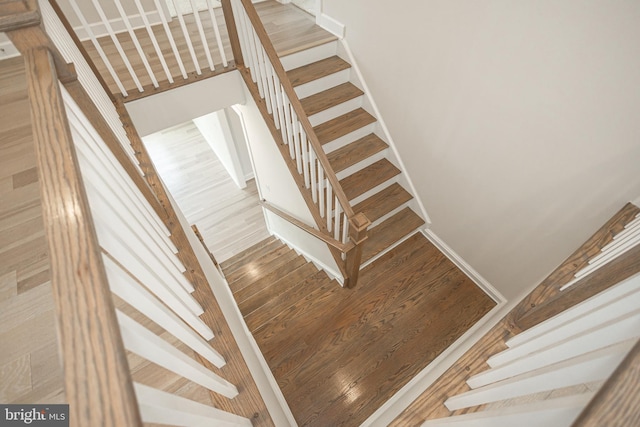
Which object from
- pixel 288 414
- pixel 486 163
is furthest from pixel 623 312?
pixel 288 414

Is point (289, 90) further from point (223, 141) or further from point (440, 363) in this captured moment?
point (223, 141)

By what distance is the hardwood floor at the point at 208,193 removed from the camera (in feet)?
16.1

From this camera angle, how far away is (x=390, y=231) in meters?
3.11

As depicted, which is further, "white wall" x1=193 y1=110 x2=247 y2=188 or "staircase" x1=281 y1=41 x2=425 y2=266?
"white wall" x1=193 y1=110 x2=247 y2=188

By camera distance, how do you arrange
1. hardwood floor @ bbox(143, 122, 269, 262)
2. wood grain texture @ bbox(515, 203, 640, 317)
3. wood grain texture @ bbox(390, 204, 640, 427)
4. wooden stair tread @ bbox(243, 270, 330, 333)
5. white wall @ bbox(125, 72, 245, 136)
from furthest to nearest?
hardwood floor @ bbox(143, 122, 269, 262)
wooden stair tread @ bbox(243, 270, 330, 333)
white wall @ bbox(125, 72, 245, 136)
wood grain texture @ bbox(515, 203, 640, 317)
wood grain texture @ bbox(390, 204, 640, 427)

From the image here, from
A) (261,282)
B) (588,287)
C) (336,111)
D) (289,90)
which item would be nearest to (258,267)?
(261,282)

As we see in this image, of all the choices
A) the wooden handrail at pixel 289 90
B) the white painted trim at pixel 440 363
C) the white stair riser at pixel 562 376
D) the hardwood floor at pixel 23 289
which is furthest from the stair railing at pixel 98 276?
the white painted trim at pixel 440 363

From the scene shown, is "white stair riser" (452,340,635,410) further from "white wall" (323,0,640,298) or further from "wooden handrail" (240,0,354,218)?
"white wall" (323,0,640,298)

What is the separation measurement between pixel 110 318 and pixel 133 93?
250 cm

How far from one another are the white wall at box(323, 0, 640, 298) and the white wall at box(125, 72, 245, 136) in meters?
1.34

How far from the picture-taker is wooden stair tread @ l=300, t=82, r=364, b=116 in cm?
298

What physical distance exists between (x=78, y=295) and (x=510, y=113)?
2.36 m

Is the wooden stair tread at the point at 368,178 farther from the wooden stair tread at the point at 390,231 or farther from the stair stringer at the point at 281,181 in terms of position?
the stair stringer at the point at 281,181

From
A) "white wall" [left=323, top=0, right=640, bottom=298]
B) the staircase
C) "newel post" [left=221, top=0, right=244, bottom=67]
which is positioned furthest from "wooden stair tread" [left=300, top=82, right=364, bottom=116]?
"newel post" [left=221, top=0, right=244, bottom=67]
